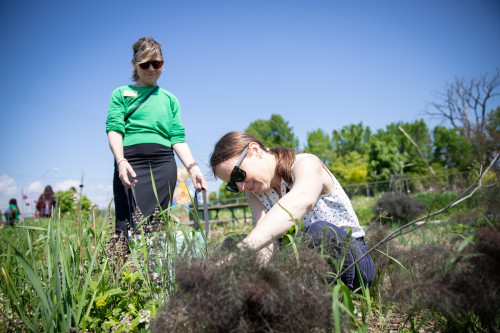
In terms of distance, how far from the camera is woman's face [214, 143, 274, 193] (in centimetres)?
176

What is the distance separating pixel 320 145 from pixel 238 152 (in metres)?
38.6

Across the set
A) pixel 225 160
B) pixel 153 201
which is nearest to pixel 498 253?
pixel 225 160

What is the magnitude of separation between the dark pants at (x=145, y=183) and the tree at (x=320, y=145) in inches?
1434

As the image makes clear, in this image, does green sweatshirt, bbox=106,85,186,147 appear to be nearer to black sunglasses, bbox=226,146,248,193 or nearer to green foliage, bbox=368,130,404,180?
black sunglasses, bbox=226,146,248,193

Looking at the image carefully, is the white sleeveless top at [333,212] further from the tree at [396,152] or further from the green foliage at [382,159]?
the green foliage at [382,159]

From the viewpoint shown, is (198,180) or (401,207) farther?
(401,207)

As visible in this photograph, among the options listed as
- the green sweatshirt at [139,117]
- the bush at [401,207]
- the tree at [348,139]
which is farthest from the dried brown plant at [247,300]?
the tree at [348,139]

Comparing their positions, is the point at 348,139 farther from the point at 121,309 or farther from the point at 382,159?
the point at 121,309

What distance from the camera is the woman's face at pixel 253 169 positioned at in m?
1.76

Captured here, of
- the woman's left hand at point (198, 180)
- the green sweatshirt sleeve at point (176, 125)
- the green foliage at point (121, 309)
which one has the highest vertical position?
the green sweatshirt sleeve at point (176, 125)

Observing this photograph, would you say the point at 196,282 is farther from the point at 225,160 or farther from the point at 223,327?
the point at 225,160

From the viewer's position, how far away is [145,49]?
92.4 inches


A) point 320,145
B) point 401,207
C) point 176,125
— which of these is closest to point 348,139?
point 320,145

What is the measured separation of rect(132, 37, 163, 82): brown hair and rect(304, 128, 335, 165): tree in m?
36.4
